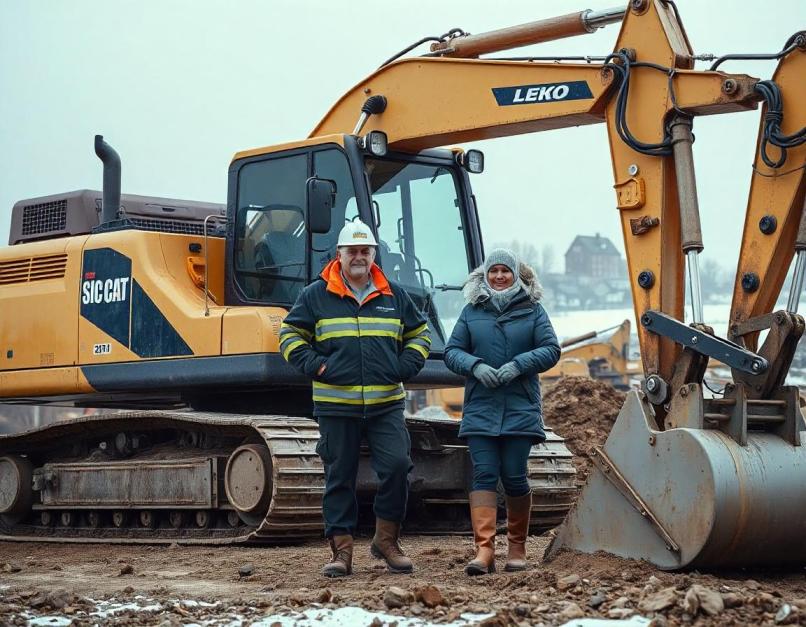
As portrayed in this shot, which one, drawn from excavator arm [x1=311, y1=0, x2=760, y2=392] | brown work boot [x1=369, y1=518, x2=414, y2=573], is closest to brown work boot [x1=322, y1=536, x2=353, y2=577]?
brown work boot [x1=369, y1=518, x2=414, y2=573]

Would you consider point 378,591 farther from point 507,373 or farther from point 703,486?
point 703,486

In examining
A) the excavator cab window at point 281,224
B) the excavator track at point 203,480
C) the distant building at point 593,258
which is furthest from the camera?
the distant building at point 593,258

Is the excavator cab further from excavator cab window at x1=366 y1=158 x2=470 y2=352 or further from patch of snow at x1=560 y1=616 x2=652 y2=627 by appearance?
patch of snow at x1=560 y1=616 x2=652 y2=627

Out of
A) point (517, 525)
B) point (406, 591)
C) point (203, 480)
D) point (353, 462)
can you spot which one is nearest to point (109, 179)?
point (203, 480)

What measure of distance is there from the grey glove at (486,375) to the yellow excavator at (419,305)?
0.71m

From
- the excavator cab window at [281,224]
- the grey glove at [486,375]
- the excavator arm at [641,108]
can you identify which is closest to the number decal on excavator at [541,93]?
the excavator arm at [641,108]

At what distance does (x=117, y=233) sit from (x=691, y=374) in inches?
194

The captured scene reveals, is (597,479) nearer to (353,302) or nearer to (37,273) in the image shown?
(353,302)

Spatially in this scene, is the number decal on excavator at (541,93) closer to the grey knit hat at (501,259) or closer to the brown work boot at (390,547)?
the grey knit hat at (501,259)

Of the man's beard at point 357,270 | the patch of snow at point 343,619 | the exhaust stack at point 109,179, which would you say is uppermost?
the exhaust stack at point 109,179

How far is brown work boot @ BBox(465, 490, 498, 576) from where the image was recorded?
23.8ft

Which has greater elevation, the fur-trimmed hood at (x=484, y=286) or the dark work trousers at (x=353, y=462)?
the fur-trimmed hood at (x=484, y=286)

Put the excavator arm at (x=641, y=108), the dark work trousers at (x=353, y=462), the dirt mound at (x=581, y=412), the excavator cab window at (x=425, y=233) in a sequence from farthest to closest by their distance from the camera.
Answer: the dirt mound at (x=581, y=412) < the excavator cab window at (x=425, y=233) < the excavator arm at (x=641, y=108) < the dark work trousers at (x=353, y=462)

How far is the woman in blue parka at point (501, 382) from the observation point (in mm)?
7375
